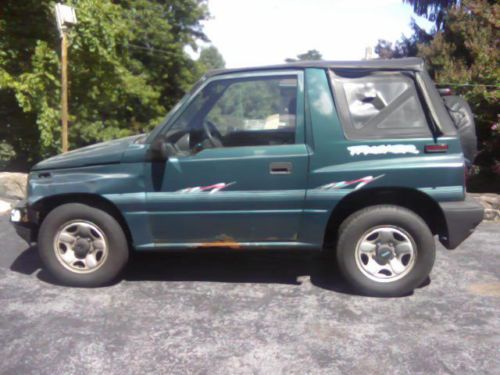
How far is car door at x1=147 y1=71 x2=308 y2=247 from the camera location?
3.95 meters

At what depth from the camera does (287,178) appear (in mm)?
3941

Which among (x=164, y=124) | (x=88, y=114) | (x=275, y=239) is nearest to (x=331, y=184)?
(x=275, y=239)

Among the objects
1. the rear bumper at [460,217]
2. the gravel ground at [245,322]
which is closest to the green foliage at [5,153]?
the gravel ground at [245,322]

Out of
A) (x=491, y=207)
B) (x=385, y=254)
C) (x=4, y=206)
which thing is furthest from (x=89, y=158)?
(x=491, y=207)

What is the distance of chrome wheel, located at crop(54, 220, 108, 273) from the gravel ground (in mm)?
225

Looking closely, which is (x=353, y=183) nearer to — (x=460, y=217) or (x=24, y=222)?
(x=460, y=217)

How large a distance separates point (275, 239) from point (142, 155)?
4.21 ft

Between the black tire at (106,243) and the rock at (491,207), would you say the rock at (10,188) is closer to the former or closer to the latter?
the black tire at (106,243)

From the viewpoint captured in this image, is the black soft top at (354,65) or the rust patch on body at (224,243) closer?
the black soft top at (354,65)

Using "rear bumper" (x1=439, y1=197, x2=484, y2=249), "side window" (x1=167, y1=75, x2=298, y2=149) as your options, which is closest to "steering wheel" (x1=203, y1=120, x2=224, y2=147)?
"side window" (x1=167, y1=75, x2=298, y2=149)

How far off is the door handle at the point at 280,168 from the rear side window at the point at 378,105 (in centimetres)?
52

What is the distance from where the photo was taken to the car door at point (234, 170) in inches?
156

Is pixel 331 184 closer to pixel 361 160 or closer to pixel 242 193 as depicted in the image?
pixel 361 160

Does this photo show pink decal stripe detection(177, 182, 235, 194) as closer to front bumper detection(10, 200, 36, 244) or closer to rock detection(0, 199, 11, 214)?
front bumper detection(10, 200, 36, 244)
